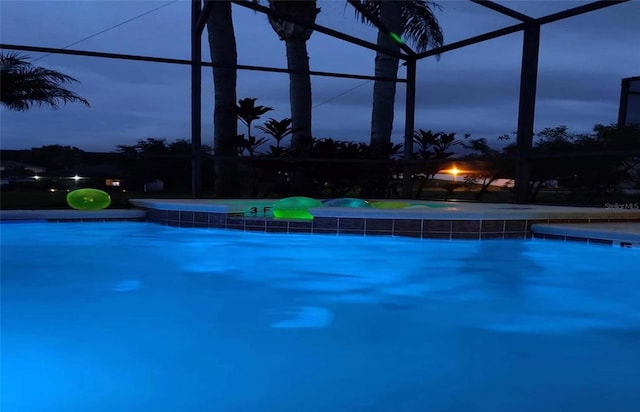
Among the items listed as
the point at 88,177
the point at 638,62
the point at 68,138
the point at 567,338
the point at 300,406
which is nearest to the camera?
Result: the point at 300,406

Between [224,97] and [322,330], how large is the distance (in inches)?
324

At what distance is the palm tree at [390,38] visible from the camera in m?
10.9

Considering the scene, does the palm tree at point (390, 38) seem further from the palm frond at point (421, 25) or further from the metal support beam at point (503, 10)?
the metal support beam at point (503, 10)

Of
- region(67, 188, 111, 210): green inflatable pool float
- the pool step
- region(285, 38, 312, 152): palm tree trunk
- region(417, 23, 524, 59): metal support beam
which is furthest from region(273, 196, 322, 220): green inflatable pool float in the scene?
region(285, 38, 312, 152): palm tree trunk

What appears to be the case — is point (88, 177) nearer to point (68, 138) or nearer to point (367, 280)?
point (68, 138)

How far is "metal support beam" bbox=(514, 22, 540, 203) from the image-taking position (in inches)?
283

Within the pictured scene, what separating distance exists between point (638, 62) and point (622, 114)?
1098 millimetres

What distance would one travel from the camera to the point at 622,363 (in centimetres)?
223

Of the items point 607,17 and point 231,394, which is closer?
point 231,394

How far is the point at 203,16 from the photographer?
7.53 meters

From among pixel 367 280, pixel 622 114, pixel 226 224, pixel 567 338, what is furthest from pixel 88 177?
pixel 622 114

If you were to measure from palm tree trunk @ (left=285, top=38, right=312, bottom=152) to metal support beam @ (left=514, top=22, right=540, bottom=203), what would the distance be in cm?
509

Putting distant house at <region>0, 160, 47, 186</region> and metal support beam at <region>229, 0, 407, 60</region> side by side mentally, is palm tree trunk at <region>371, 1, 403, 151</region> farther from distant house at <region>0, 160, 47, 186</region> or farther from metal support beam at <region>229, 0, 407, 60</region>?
distant house at <region>0, 160, 47, 186</region>

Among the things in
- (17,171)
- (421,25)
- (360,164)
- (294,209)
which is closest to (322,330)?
(294,209)
